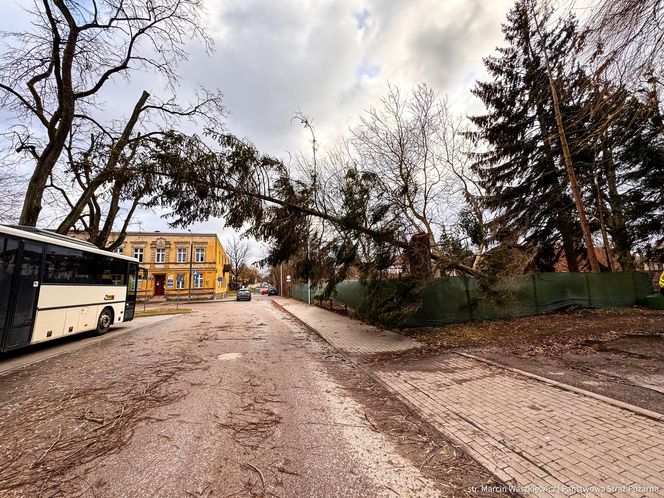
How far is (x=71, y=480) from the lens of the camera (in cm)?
261

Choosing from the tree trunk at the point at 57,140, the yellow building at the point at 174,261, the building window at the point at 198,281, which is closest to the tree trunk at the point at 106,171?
the tree trunk at the point at 57,140

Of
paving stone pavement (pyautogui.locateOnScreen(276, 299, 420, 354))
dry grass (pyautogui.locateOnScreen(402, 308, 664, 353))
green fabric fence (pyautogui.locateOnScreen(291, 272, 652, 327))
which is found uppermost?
green fabric fence (pyautogui.locateOnScreen(291, 272, 652, 327))

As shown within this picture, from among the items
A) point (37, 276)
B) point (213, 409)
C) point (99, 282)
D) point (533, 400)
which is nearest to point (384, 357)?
point (533, 400)

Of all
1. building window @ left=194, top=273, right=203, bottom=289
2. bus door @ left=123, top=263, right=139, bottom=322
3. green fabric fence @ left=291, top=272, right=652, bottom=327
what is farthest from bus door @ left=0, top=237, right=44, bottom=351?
building window @ left=194, top=273, right=203, bottom=289

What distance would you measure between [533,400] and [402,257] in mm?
5909

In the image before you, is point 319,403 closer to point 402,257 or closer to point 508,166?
point 402,257

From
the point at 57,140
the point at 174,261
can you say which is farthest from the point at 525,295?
the point at 174,261

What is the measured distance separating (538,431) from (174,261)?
1711 inches

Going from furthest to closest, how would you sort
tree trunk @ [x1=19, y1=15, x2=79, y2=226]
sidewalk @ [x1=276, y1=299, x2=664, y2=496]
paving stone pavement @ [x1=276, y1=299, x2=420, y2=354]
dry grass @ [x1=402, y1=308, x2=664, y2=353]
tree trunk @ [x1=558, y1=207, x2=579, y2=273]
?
tree trunk @ [x1=558, y1=207, x2=579, y2=273], tree trunk @ [x1=19, y1=15, x2=79, y2=226], paving stone pavement @ [x1=276, y1=299, x2=420, y2=354], dry grass @ [x1=402, y1=308, x2=664, y2=353], sidewalk @ [x1=276, y1=299, x2=664, y2=496]

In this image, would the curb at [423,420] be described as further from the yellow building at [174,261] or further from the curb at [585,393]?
the yellow building at [174,261]

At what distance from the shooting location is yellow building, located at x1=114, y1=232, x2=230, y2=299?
3922cm

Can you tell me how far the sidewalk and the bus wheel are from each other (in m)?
10.6

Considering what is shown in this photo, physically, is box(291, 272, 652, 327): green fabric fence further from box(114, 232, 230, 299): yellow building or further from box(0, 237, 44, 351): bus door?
box(114, 232, 230, 299): yellow building

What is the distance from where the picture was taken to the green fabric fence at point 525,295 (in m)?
10.3
